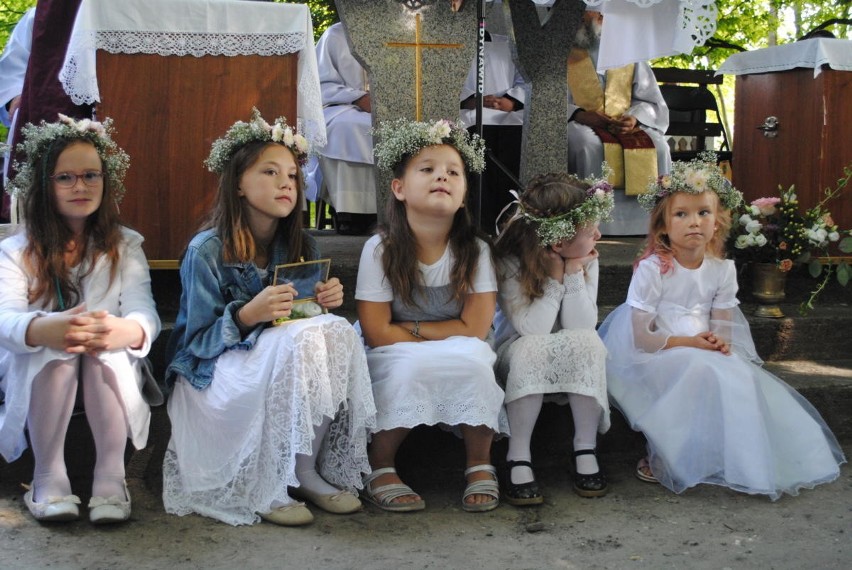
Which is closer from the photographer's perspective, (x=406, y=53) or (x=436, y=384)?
(x=436, y=384)

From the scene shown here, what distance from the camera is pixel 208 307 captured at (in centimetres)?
319

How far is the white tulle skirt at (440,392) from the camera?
3160 millimetres

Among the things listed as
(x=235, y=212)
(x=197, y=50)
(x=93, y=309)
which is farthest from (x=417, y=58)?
(x=93, y=309)

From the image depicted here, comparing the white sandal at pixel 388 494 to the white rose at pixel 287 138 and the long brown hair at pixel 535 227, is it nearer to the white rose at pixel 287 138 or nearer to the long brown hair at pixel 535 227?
the long brown hair at pixel 535 227

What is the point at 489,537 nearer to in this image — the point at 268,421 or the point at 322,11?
the point at 268,421

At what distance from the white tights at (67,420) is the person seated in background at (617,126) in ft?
13.2

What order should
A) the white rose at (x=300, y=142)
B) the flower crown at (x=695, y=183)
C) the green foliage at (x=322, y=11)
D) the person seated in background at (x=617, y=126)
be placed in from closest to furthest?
the white rose at (x=300, y=142)
the flower crown at (x=695, y=183)
the person seated in background at (x=617, y=126)
the green foliage at (x=322, y=11)

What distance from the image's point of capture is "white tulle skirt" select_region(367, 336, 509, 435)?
3160mm

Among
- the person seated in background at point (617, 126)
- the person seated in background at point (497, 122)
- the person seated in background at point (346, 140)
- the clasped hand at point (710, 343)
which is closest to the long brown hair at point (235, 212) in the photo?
the clasped hand at point (710, 343)

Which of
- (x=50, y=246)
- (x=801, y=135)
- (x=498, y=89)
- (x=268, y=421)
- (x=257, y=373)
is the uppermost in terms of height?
(x=498, y=89)

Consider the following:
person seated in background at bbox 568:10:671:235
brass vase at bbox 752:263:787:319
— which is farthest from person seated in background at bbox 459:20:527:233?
brass vase at bbox 752:263:787:319

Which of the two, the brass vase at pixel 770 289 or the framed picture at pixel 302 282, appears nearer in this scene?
the framed picture at pixel 302 282

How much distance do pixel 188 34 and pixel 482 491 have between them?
7.14ft

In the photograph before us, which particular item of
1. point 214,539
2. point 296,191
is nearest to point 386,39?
point 296,191
